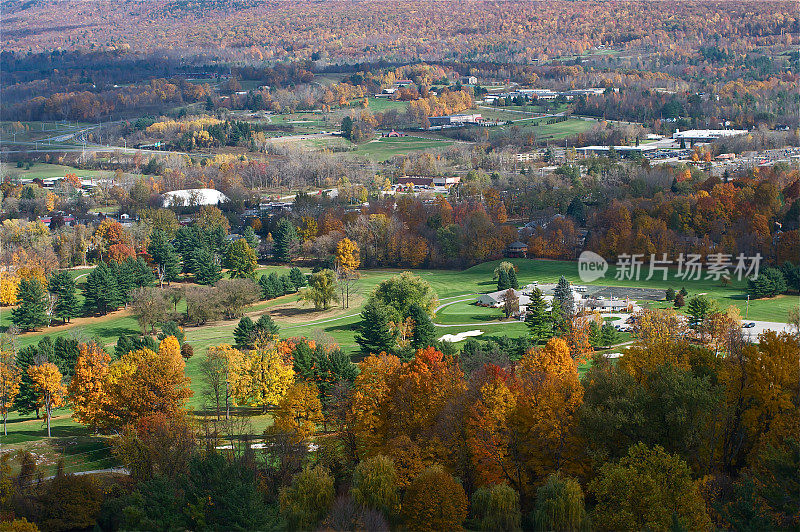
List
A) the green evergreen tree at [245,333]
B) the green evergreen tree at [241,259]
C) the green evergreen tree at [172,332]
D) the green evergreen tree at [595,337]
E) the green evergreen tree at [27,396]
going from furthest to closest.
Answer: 1. the green evergreen tree at [241,259]
2. the green evergreen tree at [172,332]
3. the green evergreen tree at [245,333]
4. the green evergreen tree at [595,337]
5. the green evergreen tree at [27,396]

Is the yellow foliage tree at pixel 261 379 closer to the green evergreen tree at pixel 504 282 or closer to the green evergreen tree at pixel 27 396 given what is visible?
the green evergreen tree at pixel 27 396

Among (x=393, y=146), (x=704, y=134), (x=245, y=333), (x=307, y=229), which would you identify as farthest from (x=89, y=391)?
(x=704, y=134)

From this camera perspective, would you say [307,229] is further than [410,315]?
Yes

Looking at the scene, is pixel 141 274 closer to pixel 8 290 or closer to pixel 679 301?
pixel 8 290

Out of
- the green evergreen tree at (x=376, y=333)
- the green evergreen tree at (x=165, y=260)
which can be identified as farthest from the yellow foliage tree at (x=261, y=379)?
the green evergreen tree at (x=165, y=260)

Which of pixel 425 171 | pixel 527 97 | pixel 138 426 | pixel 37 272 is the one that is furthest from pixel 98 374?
pixel 527 97
